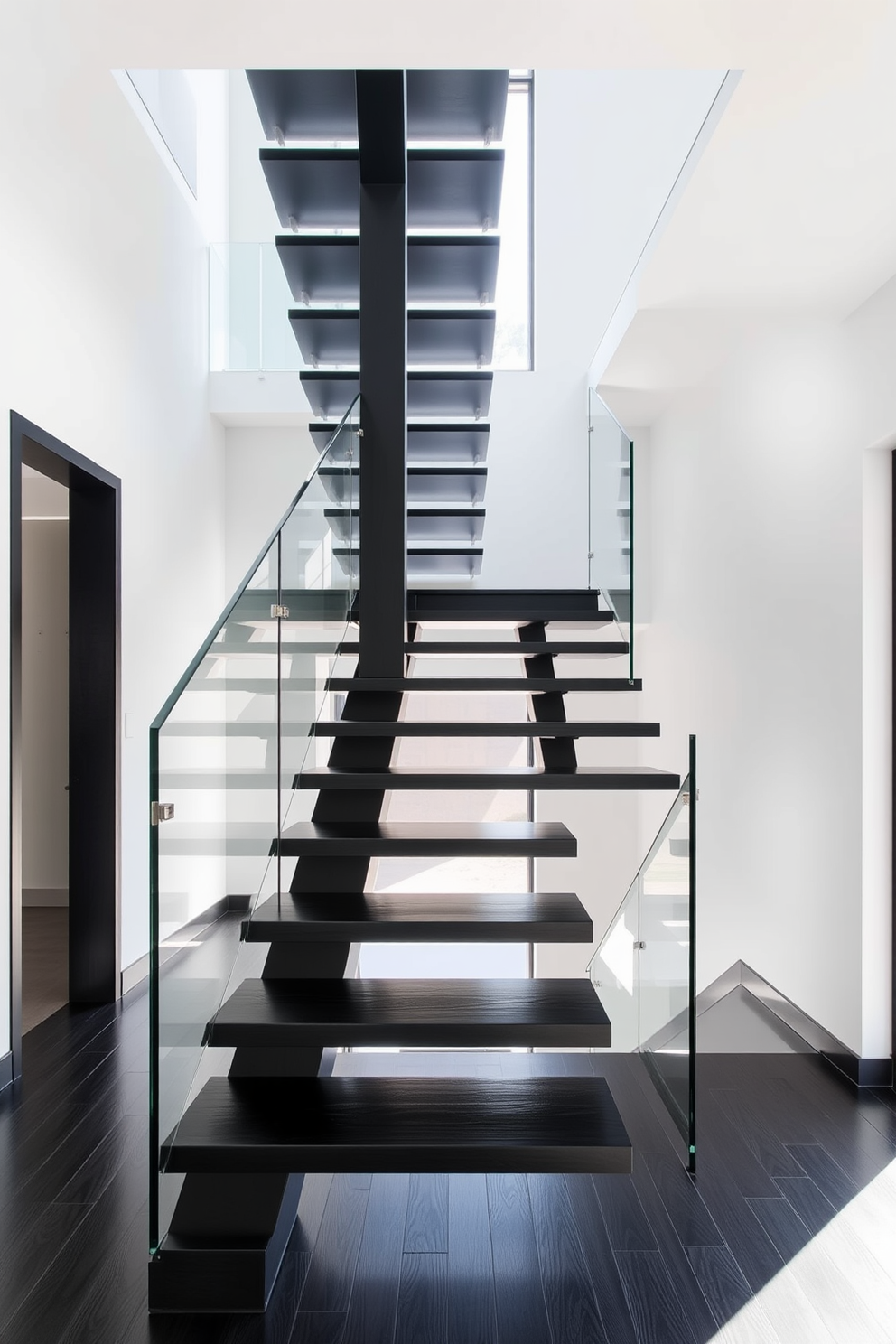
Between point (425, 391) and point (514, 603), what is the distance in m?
1.15

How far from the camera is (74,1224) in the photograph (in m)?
2.37

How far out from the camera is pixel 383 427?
12.7ft

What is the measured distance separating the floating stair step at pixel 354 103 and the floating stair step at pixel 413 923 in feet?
9.62

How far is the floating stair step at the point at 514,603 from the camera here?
438 centimetres

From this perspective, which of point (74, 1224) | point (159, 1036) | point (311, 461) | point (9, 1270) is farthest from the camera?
point (311, 461)

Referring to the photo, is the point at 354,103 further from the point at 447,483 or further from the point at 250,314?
the point at 250,314

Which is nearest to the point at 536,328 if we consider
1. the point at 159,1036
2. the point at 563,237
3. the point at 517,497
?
the point at 563,237

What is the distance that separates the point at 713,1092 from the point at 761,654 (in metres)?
2.16

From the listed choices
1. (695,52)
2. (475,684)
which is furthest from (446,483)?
(695,52)

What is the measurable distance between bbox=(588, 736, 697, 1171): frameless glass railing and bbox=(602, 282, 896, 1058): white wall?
88cm

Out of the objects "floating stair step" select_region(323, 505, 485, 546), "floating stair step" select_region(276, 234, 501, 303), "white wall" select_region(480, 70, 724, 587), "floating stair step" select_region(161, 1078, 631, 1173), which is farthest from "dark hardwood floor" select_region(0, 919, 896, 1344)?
"white wall" select_region(480, 70, 724, 587)

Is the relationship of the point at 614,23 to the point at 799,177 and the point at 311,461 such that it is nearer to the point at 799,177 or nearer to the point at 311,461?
the point at 799,177

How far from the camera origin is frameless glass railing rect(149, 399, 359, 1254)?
1.93 m

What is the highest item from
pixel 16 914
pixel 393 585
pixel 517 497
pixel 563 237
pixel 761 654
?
pixel 563 237
